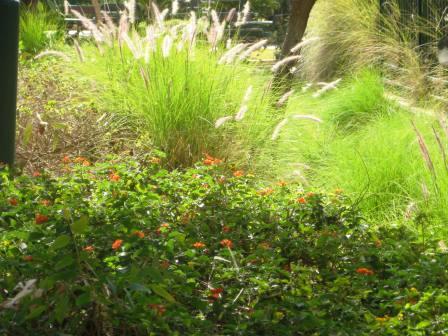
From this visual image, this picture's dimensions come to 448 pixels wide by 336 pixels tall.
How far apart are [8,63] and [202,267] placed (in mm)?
1070

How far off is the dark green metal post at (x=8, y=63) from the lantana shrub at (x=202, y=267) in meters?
0.33

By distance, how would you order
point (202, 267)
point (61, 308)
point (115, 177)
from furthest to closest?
point (115, 177) → point (202, 267) → point (61, 308)

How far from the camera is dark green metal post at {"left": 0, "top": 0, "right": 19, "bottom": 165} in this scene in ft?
10.7

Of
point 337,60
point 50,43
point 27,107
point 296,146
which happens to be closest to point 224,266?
point 296,146

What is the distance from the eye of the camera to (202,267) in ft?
9.92

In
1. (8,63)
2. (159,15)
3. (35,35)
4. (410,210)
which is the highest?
(8,63)

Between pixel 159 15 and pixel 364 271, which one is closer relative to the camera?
pixel 364 271

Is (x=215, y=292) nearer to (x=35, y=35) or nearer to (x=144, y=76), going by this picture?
(x=144, y=76)

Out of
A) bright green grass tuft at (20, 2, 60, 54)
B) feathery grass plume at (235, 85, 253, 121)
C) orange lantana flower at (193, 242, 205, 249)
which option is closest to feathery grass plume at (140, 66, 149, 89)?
feathery grass plume at (235, 85, 253, 121)

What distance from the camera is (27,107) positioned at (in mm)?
6512

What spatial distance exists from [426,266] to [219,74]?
3591mm

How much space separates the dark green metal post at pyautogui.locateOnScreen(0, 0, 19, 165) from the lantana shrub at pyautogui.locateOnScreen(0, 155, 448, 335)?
0.33m

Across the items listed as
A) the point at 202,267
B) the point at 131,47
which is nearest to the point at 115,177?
the point at 202,267

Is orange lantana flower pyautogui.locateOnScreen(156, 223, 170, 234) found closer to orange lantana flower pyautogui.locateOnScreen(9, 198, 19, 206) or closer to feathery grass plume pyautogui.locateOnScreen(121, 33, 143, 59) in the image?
orange lantana flower pyautogui.locateOnScreen(9, 198, 19, 206)
